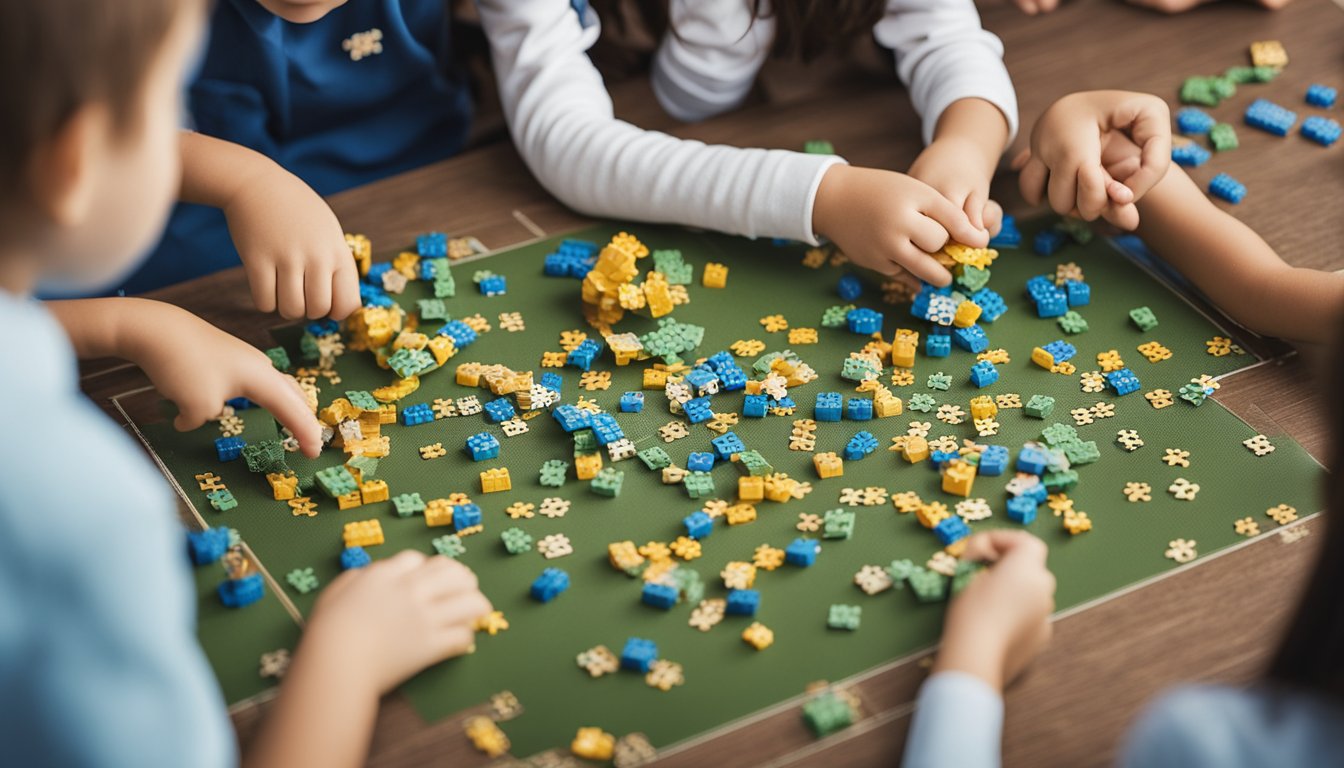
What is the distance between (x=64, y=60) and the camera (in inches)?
28.9

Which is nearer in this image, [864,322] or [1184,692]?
[1184,692]

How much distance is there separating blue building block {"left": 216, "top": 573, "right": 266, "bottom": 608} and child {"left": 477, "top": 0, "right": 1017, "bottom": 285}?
62 cm

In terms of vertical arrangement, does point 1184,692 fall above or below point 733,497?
above

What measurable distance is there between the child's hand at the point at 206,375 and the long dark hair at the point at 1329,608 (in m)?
Answer: 0.82

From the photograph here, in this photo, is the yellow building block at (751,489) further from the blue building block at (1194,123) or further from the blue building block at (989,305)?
the blue building block at (1194,123)

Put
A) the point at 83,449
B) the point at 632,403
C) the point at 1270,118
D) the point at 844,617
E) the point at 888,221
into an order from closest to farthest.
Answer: the point at 83,449, the point at 844,617, the point at 632,403, the point at 888,221, the point at 1270,118

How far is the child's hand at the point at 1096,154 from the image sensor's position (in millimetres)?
1449

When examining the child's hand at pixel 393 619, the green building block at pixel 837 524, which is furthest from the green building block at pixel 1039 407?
the child's hand at pixel 393 619

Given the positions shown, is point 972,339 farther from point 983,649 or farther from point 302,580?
point 302,580

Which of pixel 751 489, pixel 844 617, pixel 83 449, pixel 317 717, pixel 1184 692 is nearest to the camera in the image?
pixel 83 449

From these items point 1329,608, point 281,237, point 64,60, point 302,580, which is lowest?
point 302,580

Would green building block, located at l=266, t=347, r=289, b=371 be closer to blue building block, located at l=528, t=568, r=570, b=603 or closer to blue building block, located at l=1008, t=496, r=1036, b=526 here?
blue building block, located at l=528, t=568, r=570, b=603

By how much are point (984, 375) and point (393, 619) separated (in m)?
0.61

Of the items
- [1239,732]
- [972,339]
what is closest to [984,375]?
[972,339]
